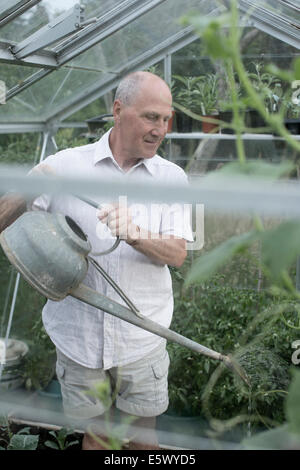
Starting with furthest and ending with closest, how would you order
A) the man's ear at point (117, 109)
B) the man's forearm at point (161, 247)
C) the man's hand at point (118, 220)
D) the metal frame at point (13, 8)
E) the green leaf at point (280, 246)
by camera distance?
the metal frame at point (13, 8)
the man's ear at point (117, 109)
the man's forearm at point (161, 247)
the man's hand at point (118, 220)
the green leaf at point (280, 246)

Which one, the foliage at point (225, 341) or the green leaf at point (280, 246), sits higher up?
the green leaf at point (280, 246)

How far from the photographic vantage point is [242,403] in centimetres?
194

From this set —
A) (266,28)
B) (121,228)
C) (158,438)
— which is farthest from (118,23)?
(158,438)

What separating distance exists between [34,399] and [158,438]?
318mm

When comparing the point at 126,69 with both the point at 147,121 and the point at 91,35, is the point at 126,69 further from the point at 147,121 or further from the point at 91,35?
the point at 147,121

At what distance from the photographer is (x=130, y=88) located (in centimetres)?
145

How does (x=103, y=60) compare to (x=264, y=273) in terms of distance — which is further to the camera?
(x=103, y=60)

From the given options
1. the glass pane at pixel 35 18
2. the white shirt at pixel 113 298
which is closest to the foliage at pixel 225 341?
the white shirt at pixel 113 298

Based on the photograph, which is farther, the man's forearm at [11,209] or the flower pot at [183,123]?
the flower pot at [183,123]

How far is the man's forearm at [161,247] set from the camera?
125 cm

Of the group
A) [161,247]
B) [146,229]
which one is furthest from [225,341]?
[146,229]

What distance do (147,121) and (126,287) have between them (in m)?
0.41

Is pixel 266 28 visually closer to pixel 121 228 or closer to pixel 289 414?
pixel 121 228

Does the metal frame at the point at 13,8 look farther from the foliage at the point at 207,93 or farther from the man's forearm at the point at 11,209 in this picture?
the foliage at the point at 207,93
